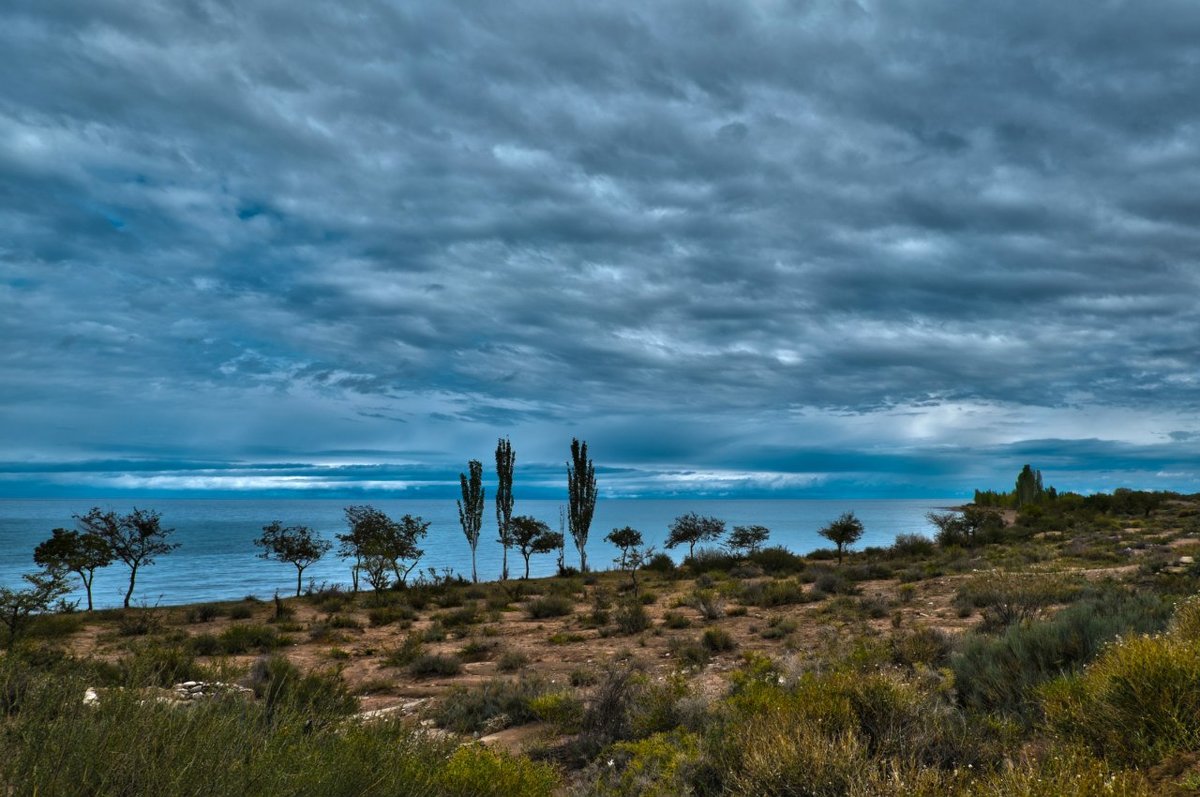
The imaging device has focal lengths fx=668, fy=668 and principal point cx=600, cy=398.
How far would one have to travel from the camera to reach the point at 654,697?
933 centimetres

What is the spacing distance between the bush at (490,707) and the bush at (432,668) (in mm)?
3216

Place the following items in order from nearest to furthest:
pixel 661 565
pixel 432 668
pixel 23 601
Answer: pixel 432 668 < pixel 23 601 < pixel 661 565

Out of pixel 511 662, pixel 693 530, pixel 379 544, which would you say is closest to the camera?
pixel 511 662

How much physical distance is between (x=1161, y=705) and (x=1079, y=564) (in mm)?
23743

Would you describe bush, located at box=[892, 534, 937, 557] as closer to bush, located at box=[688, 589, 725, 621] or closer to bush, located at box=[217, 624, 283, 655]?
bush, located at box=[688, 589, 725, 621]

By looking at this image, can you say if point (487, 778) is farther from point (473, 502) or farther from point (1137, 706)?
→ point (473, 502)

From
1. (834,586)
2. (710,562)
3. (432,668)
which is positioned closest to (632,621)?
(432,668)

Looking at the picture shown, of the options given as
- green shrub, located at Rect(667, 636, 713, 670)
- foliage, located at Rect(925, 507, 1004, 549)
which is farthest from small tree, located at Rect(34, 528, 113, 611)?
foliage, located at Rect(925, 507, 1004, 549)

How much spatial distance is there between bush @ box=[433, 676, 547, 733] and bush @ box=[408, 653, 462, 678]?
3.22 metres

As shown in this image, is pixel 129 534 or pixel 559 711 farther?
pixel 129 534

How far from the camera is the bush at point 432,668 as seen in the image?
15.3 meters

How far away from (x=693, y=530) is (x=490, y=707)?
3489 cm

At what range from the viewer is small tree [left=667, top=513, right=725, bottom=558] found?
44.6 meters

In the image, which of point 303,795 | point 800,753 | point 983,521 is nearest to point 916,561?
point 983,521
